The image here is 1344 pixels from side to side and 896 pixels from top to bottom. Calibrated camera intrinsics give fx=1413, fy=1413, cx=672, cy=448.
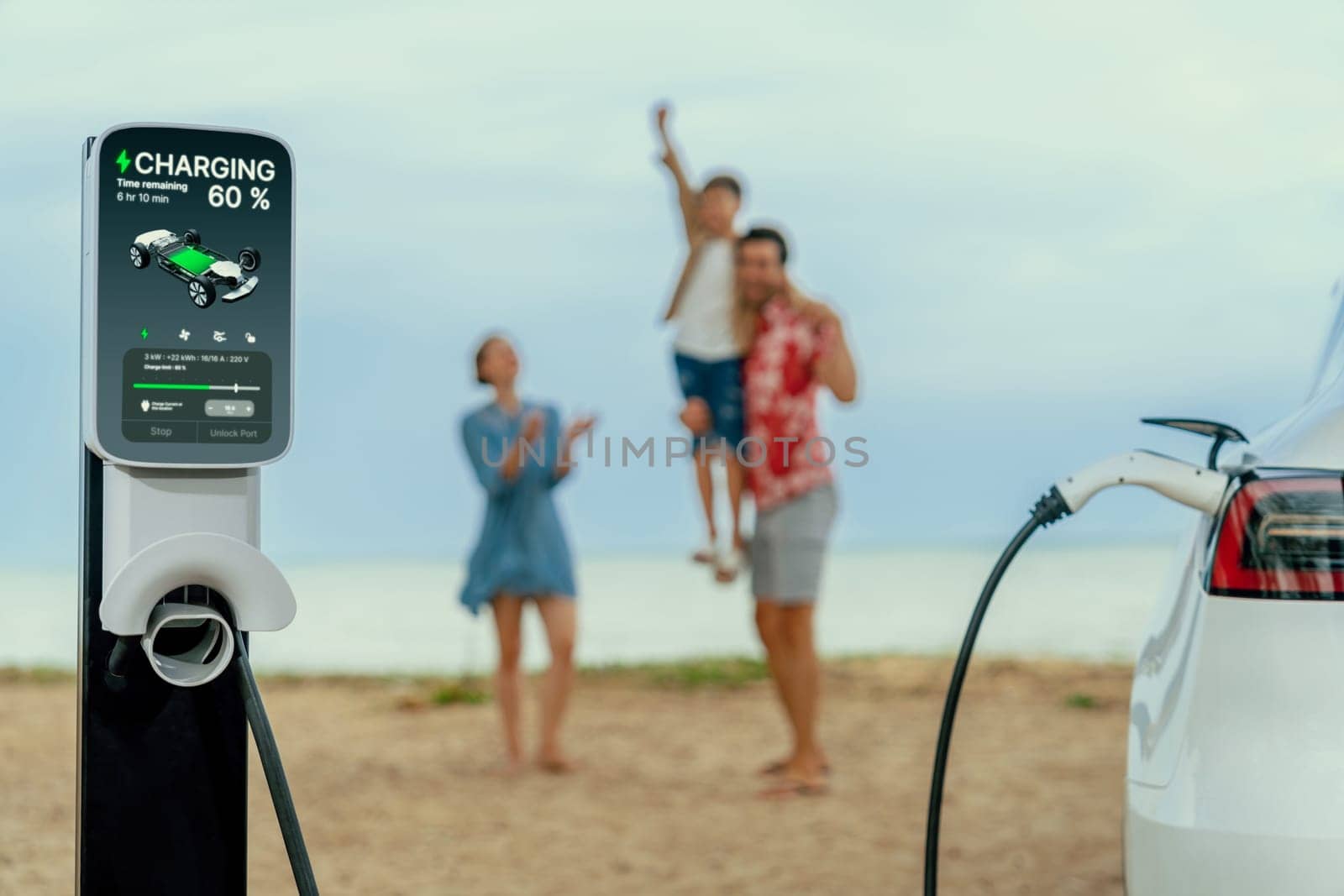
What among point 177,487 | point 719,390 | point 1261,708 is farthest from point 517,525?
point 1261,708

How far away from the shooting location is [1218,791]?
1.04 meters

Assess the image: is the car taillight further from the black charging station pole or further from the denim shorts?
the denim shorts

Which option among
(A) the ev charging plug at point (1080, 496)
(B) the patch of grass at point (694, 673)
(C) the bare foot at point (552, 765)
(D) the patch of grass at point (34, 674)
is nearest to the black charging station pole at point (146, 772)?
(A) the ev charging plug at point (1080, 496)

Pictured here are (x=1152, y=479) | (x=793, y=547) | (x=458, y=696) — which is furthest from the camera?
(x=458, y=696)

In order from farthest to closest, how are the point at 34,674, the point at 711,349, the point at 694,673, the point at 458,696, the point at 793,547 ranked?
1. the point at 34,674
2. the point at 694,673
3. the point at 458,696
4. the point at 711,349
5. the point at 793,547

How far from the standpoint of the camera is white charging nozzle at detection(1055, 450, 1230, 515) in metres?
1.16

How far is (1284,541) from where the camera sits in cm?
105

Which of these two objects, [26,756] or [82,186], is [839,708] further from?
[82,186]

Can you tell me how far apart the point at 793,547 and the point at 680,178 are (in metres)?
1.21

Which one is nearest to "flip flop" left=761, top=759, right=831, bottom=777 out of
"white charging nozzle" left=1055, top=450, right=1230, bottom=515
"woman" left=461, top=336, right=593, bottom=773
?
"woman" left=461, top=336, right=593, bottom=773

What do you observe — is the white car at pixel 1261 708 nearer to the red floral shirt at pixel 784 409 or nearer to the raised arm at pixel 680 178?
the red floral shirt at pixel 784 409

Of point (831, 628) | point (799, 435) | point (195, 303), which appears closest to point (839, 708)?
point (799, 435)

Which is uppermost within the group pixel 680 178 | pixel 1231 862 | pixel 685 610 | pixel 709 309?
pixel 680 178

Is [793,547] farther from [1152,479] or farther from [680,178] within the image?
[1152,479]
